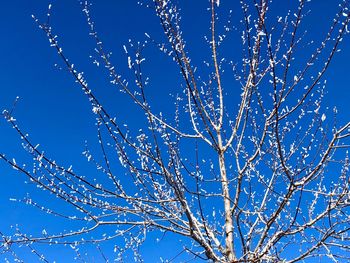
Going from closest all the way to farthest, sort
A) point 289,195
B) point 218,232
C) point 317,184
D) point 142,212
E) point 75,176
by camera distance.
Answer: point 289,195
point 75,176
point 142,212
point 317,184
point 218,232

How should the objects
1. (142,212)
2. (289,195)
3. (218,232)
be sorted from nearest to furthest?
(289,195), (142,212), (218,232)

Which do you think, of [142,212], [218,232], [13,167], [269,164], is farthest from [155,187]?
[13,167]

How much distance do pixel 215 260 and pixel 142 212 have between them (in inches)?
30.0

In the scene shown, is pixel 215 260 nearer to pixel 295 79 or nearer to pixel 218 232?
pixel 218 232

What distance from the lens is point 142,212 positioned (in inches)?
146

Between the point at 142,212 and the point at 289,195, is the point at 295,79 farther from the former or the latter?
the point at 142,212

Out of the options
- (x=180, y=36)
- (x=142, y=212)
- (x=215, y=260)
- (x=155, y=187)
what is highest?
(x=180, y=36)

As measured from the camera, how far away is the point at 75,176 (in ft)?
10.8

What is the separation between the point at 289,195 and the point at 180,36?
5.68 feet

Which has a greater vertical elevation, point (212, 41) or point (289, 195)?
point (212, 41)

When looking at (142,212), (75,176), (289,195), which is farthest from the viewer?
(142,212)

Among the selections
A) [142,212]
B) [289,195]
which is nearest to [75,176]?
[142,212]

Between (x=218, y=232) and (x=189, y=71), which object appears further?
(x=218, y=232)

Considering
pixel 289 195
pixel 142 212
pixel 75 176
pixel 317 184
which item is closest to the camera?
pixel 289 195
